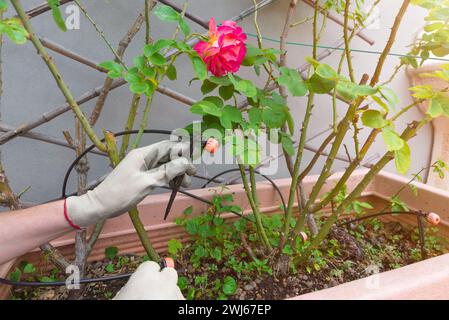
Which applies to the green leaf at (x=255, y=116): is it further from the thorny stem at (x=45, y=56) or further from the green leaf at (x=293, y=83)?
the thorny stem at (x=45, y=56)

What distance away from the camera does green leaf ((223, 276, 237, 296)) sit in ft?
2.18

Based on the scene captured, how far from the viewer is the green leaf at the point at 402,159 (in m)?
0.46

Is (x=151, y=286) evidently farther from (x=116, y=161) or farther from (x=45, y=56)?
(x=45, y=56)

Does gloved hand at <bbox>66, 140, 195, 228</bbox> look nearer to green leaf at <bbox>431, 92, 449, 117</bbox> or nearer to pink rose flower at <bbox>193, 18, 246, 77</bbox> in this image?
pink rose flower at <bbox>193, 18, 246, 77</bbox>

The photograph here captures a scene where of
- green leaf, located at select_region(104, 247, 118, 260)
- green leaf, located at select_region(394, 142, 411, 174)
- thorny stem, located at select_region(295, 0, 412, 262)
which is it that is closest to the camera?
green leaf, located at select_region(394, 142, 411, 174)

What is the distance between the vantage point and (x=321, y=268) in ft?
2.52

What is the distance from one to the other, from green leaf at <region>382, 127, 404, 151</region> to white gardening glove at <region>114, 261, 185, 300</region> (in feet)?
1.33

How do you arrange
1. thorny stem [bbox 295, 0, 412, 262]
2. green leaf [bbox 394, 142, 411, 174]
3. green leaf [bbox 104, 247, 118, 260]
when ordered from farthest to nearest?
1. green leaf [bbox 104, 247, 118, 260]
2. thorny stem [bbox 295, 0, 412, 262]
3. green leaf [bbox 394, 142, 411, 174]

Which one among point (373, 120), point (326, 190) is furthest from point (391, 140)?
point (326, 190)

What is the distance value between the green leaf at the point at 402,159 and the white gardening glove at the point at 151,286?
409mm

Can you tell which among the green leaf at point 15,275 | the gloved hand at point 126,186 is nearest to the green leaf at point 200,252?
the gloved hand at point 126,186

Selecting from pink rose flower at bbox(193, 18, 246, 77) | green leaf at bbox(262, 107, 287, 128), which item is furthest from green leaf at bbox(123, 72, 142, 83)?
green leaf at bbox(262, 107, 287, 128)
